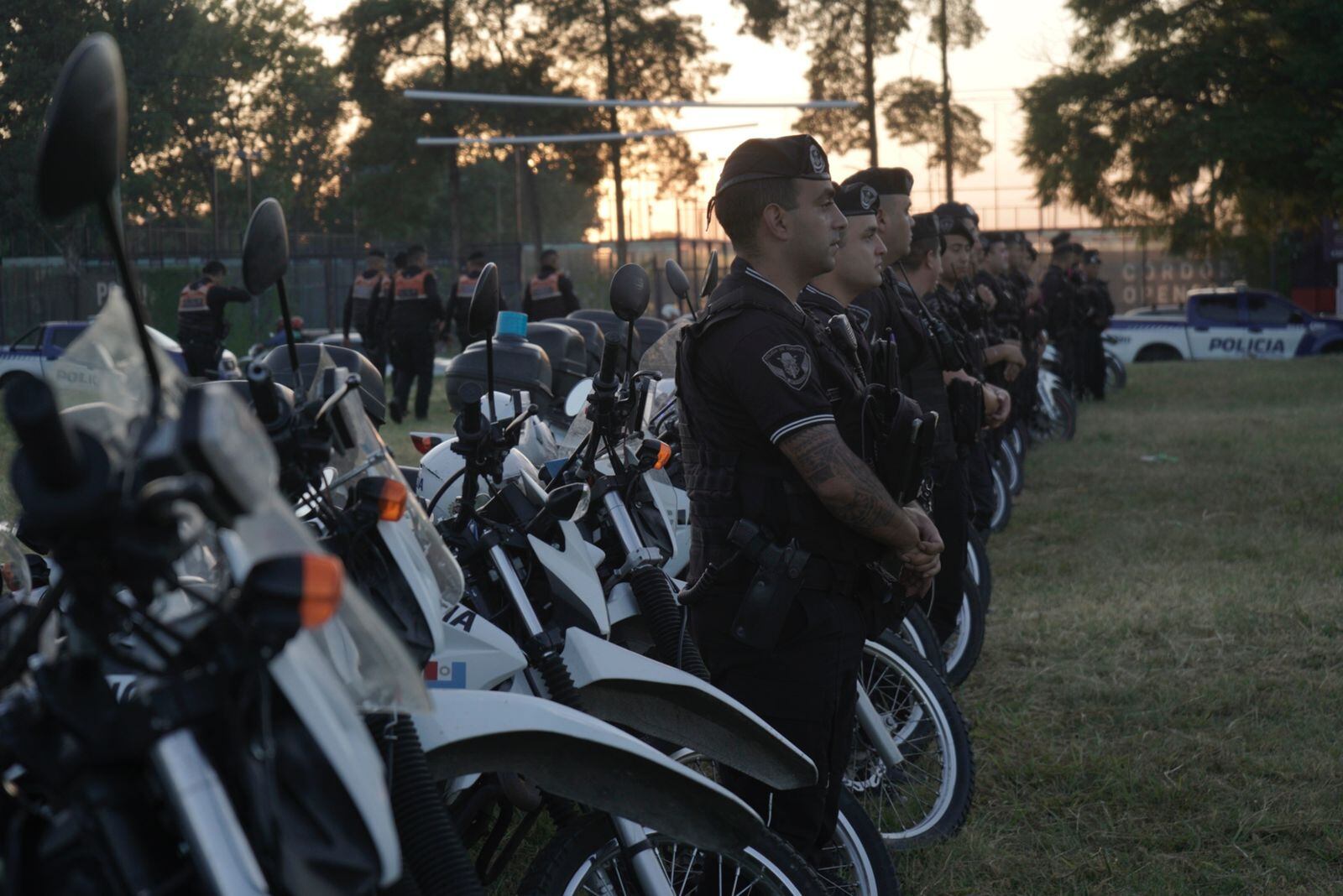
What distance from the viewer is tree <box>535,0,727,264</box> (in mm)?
35688

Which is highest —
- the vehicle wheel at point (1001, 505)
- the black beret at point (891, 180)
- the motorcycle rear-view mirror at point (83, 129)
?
the black beret at point (891, 180)

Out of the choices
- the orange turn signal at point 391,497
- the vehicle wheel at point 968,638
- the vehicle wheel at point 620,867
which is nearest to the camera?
the orange turn signal at point 391,497

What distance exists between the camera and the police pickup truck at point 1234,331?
2577 centimetres

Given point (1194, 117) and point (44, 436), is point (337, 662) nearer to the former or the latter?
point (44, 436)

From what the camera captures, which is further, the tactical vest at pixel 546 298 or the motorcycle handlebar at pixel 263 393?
the tactical vest at pixel 546 298

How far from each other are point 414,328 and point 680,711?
1412 cm

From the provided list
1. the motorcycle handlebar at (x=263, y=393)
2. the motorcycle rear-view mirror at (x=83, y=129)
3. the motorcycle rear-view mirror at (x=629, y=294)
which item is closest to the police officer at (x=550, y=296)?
the motorcycle rear-view mirror at (x=629, y=294)

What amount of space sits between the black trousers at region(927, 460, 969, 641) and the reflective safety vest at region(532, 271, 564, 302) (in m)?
13.2

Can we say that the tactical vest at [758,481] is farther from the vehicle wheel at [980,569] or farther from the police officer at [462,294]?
the police officer at [462,294]

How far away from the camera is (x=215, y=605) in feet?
4.96

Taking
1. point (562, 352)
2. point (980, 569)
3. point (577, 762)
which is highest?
point (562, 352)

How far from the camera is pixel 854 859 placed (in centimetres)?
313

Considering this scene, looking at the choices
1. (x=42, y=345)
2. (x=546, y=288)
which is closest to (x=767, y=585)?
(x=42, y=345)

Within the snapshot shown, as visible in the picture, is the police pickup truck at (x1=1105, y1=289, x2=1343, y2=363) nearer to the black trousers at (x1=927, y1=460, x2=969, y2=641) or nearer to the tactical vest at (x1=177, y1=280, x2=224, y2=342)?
the tactical vest at (x1=177, y1=280, x2=224, y2=342)
